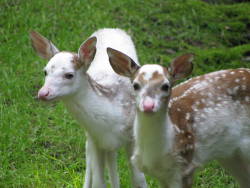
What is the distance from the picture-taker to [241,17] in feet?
34.2

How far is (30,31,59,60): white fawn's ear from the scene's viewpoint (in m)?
5.38

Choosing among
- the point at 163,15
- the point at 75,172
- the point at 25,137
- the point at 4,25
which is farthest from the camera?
the point at 163,15

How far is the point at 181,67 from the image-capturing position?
187 inches

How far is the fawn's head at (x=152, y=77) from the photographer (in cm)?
437

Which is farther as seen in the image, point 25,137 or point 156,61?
point 156,61

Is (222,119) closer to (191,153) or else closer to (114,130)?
(191,153)

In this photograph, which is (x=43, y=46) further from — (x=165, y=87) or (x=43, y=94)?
(x=165, y=87)

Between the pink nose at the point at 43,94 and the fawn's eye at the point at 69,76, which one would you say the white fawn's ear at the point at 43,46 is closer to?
the fawn's eye at the point at 69,76

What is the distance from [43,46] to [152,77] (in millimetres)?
1346

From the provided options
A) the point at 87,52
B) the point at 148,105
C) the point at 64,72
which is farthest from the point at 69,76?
the point at 148,105

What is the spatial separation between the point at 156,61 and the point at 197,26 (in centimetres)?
156

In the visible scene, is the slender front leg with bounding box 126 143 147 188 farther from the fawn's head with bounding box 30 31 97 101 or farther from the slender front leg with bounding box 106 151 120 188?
the fawn's head with bounding box 30 31 97 101

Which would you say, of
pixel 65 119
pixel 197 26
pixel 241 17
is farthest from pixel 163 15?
pixel 65 119

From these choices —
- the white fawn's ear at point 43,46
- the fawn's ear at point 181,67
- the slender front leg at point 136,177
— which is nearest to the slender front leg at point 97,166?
the slender front leg at point 136,177
